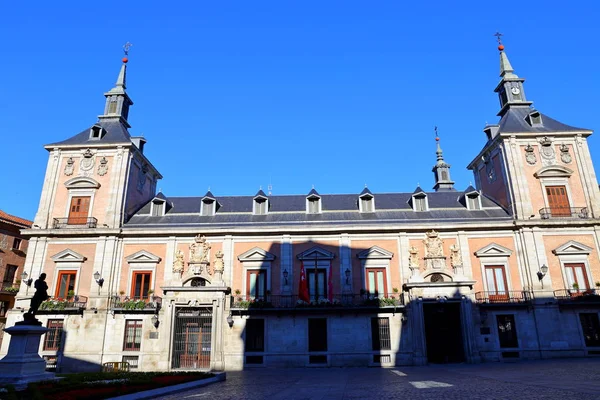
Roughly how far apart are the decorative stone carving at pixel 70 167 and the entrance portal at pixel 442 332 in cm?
2666

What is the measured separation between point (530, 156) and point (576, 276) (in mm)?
8684

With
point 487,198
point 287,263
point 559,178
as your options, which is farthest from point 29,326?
point 559,178

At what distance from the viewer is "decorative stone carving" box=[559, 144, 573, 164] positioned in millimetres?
28969

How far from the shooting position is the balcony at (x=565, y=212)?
27.2 meters

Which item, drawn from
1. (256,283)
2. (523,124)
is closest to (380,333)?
(256,283)

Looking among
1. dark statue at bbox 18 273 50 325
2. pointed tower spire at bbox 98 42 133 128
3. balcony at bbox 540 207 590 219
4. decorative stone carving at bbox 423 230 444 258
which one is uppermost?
pointed tower spire at bbox 98 42 133 128

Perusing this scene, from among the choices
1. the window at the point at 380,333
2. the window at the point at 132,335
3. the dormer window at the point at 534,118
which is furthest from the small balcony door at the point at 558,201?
the window at the point at 132,335

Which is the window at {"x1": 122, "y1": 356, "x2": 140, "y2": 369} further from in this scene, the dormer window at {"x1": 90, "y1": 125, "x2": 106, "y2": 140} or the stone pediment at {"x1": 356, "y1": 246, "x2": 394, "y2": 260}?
the dormer window at {"x1": 90, "y1": 125, "x2": 106, "y2": 140}

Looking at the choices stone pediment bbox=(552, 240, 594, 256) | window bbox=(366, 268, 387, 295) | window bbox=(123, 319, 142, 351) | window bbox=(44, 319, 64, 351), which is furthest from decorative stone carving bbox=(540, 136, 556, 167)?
window bbox=(44, 319, 64, 351)

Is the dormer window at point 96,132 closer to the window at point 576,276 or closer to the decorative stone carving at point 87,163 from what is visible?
the decorative stone carving at point 87,163

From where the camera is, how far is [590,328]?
81.2ft

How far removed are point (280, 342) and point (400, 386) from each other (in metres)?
13.3

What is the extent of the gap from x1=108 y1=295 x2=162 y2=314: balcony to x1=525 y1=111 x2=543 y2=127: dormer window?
29.6 meters

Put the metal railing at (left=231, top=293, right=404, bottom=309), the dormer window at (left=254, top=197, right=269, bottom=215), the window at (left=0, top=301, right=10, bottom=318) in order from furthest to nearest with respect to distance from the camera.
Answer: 1. the dormer window at (left=254, top=197, right=269, bottom=215)
2. the window at (left=0, top=301, right=10, bottom=318)
3. the metal railing at (left=231, top=293, right=404, bottom=309)
